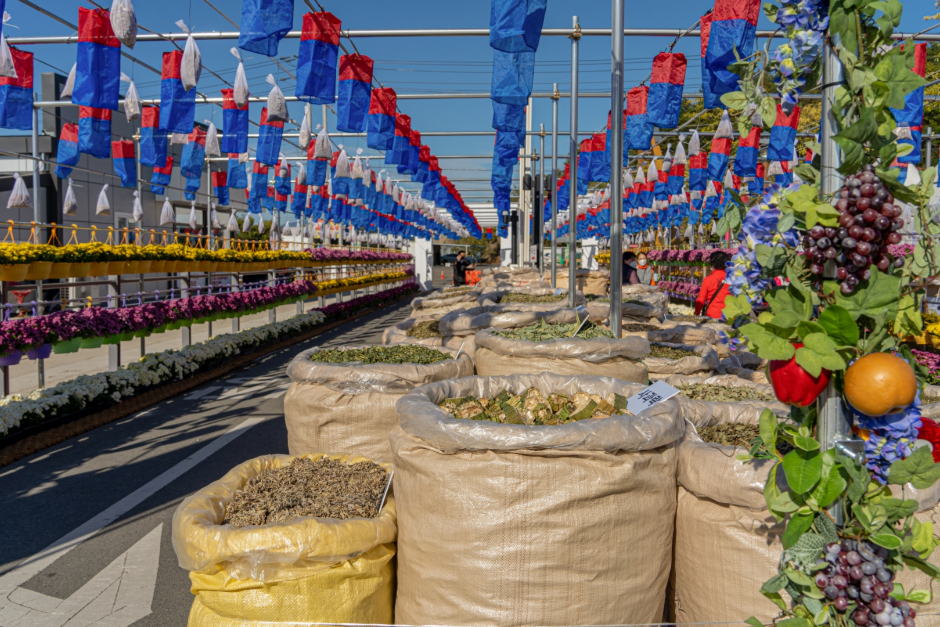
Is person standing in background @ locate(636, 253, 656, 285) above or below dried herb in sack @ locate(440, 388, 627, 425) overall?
above

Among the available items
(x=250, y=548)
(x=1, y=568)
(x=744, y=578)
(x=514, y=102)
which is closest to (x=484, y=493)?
(x=250, y=548)

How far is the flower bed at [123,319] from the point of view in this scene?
557cm

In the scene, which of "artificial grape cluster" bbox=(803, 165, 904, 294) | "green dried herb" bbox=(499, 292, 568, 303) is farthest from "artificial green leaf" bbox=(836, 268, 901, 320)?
Result: "green dried herb" bbox=(499, 292, 568, 303)

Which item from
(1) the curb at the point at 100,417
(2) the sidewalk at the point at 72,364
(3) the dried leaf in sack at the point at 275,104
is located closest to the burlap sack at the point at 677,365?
(1) the curb at the point at 100,417

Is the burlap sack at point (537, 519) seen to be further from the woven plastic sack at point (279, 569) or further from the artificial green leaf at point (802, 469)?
the artificial green leaf at point (802, 469)

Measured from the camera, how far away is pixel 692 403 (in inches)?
109

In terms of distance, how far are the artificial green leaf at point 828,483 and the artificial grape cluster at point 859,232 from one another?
1.32 ft

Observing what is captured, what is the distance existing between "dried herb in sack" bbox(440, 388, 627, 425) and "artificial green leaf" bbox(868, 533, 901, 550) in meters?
0.98

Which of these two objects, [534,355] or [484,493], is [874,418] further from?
[534,355]

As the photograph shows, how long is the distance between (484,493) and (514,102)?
4.25 metres

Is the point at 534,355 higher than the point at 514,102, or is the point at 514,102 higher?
the point at 514,102

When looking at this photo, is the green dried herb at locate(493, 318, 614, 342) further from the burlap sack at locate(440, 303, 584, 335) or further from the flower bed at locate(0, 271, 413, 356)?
the flower bed at locate(0, 271, 413, 356)

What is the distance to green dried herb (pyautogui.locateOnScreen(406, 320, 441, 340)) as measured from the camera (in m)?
5.77

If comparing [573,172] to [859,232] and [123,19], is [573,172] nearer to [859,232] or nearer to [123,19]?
[123,19]
